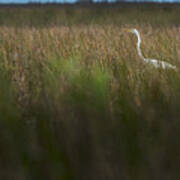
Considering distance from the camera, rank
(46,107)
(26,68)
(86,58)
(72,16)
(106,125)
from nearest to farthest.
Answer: (106,125) → (46,107) → (26,68) → (86,58) → (72,16)

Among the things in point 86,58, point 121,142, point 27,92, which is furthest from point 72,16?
point 121,142

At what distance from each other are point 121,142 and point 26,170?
16.8 inches

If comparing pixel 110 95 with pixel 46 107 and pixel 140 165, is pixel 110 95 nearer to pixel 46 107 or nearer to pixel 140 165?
pixel 46 107

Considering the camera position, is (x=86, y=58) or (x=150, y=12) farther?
(x=150, y=12)

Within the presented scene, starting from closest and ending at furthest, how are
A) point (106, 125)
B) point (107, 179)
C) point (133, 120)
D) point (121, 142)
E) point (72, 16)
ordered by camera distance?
point (107, 179), point (121, 142), point (106, 125), point (133, 120), point (72, 16)

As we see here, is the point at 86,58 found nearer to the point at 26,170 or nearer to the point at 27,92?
the point at 27,92

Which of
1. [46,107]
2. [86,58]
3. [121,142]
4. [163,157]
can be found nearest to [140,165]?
[163,157]

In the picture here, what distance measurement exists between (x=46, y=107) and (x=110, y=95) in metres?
0.50

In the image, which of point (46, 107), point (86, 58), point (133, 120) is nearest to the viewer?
→ point (133, 120)

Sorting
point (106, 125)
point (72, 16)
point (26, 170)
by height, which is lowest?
point (26, 170)

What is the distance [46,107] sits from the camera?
5.90ft

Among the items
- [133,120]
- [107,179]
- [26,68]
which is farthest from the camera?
[26,68]

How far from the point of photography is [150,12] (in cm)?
1458

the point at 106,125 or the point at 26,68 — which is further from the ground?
the point at 26,68
